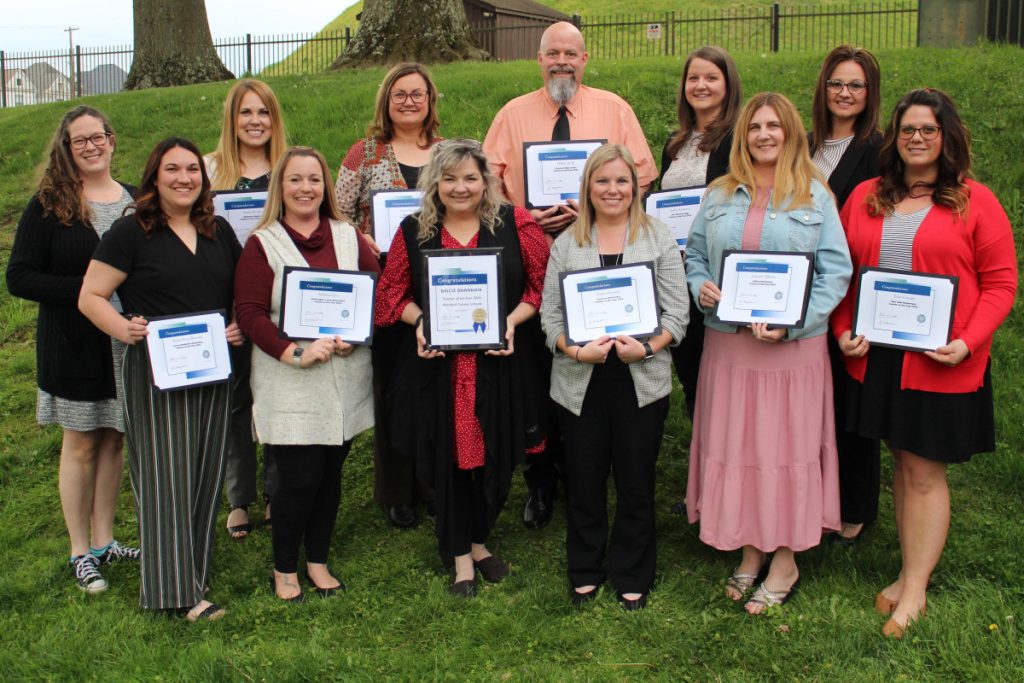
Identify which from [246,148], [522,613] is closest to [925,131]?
[522,613]

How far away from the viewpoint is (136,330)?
14.3 feet

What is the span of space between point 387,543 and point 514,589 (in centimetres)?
96

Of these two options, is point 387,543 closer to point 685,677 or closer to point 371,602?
point 371,602

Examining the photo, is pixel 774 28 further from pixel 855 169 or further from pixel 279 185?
pixel 279 185

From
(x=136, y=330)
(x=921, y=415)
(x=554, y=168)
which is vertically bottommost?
(x=921, y=415)

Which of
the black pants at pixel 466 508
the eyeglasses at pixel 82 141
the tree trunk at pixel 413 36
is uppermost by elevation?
the tree trunk at pixel 413 36

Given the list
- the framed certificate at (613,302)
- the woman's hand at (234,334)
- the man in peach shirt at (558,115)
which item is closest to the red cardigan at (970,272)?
the framed certificate at (613,302)

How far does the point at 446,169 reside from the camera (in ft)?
14.9

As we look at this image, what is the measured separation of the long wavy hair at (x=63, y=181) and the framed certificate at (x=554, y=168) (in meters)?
2.17

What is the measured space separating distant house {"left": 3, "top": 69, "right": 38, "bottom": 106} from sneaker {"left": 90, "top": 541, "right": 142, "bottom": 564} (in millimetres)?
25116

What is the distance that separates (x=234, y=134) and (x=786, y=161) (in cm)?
299

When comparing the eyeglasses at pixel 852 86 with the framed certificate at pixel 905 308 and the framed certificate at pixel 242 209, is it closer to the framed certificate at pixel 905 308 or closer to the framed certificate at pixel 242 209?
the framed certificate at pixel 905 308

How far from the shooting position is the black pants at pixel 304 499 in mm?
4723

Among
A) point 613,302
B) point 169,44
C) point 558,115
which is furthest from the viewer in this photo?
point 169,44
